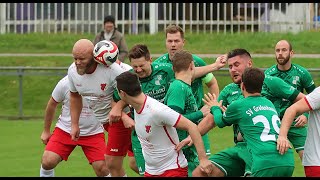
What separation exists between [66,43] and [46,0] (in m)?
2.53

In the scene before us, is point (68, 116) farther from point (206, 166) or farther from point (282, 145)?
point (282, 145)

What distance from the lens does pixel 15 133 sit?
19422mm

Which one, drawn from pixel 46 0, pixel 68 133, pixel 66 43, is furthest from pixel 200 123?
pixel 46 0

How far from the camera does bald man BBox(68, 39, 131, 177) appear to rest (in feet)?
38.8

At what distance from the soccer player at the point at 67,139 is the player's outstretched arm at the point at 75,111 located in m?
0.39

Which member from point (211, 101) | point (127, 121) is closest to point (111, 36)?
point (127, 121)

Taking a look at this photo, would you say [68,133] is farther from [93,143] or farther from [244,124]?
[244,124]

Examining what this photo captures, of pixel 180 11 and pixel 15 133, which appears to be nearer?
pixel 15 133

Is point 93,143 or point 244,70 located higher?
point 244,70

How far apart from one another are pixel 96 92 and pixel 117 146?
1.00 meters

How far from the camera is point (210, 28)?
102 ft

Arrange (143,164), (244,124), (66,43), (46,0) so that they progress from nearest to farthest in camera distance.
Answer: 1. (244,124)
2. (143,164)
3. (66,43)
4. (46,0)

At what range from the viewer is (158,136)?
34.1ft

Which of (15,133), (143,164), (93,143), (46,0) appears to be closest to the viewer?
(143,164)
